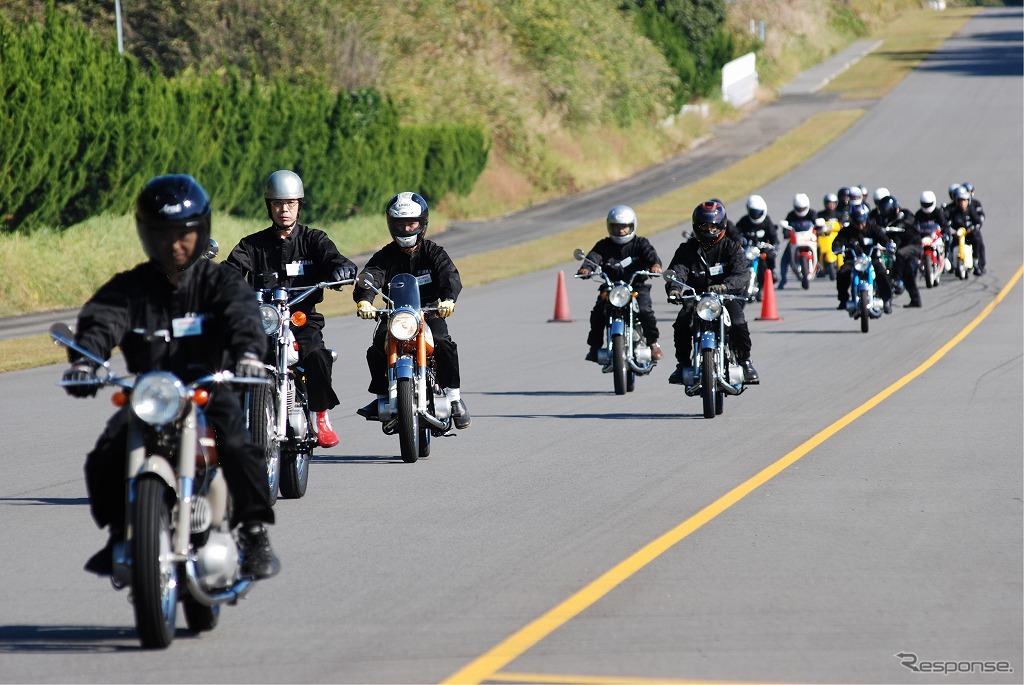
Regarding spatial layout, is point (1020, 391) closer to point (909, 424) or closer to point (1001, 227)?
point (909, 424)

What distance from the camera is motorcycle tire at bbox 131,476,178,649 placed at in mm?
6289

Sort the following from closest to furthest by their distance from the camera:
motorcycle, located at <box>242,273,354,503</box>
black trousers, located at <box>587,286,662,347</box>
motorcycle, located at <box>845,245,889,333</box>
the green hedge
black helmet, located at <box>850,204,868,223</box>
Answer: motorcycle, located at <box>242,273,354,503</box> < black trousers, located at <box>587,286,662,347</box> < motorcycle, located at <box>845,245,889,333</box> < black helmet, located at <box>850,204,868,223</box> < the green hedge

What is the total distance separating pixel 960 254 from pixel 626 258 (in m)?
18.4

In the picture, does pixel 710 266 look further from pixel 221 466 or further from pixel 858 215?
pixel 858 215

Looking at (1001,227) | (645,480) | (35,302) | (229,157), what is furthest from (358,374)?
(1001,227)

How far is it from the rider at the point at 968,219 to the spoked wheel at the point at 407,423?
23933mm

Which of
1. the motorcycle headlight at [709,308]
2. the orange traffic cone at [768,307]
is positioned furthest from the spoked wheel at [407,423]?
the orange traffic cone at [768,307]

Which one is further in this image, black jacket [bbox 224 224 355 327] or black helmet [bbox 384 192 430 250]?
black helmet [bbox 384 192 430 250]

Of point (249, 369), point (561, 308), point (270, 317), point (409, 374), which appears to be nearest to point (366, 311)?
point (409, 374)

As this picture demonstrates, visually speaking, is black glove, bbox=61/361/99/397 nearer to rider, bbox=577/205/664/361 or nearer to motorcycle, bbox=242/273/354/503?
motorcycle, bbox=242/273/354/503

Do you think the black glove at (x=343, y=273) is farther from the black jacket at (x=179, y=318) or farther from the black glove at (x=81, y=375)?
the black glove at (x=81, y=375)

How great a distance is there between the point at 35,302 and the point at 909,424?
18.6 meters

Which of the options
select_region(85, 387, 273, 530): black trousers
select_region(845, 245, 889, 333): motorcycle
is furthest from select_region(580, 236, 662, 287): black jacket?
select_region(85, 387, 273, 530): black trousers

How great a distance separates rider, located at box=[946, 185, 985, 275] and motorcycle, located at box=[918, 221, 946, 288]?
146cm
